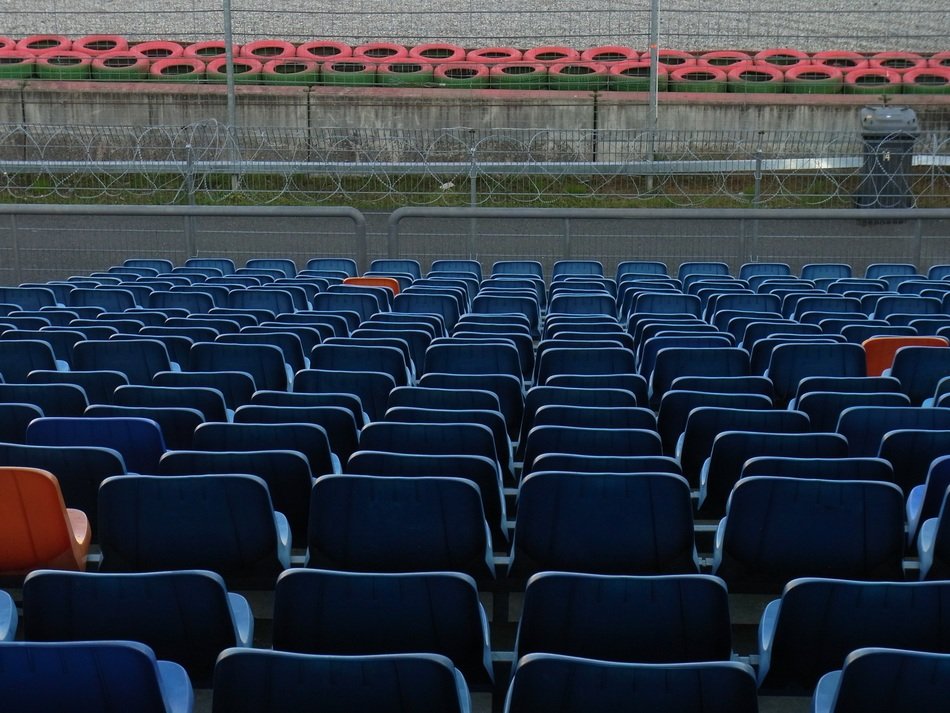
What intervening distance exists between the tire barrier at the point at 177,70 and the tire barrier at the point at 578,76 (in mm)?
7572

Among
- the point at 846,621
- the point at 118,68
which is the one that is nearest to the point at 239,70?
the point at 118,68

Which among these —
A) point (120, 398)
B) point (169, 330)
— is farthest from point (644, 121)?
point (120, 398)

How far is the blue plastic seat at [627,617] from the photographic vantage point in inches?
106

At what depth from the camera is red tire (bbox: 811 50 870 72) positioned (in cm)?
2398

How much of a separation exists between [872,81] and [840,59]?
158 cm

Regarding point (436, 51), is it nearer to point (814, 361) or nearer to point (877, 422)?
point (814, 361)

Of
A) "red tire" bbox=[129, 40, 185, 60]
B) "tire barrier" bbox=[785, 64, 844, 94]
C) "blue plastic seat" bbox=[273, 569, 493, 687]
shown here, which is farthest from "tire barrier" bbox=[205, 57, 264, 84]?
"blue plastic seat" bbox=[273, 569, 493, 687]

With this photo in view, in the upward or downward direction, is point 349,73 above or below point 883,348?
above

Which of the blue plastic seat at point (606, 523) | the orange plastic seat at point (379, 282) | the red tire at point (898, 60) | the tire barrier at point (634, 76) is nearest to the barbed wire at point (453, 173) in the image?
the orange plastic seat at point (379, 282)

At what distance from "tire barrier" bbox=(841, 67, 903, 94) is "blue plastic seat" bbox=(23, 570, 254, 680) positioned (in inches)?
881

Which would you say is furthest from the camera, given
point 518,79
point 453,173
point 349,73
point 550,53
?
point 550,53

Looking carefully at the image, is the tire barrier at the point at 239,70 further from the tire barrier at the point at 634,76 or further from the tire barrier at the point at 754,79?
the tire barrier at the point at 754,79

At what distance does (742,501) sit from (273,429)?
1821 millimetres

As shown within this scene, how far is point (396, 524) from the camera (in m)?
3.50
